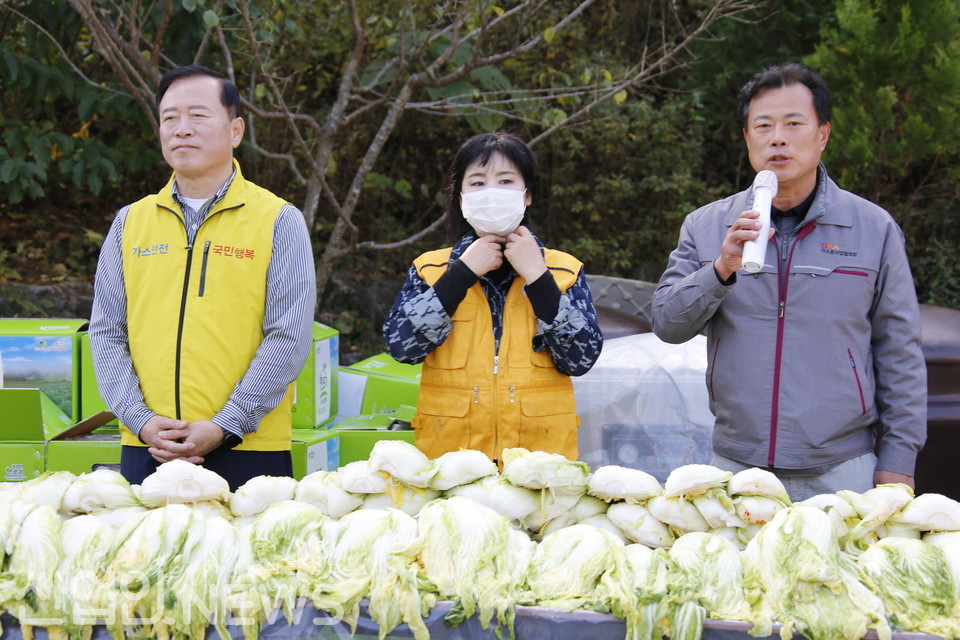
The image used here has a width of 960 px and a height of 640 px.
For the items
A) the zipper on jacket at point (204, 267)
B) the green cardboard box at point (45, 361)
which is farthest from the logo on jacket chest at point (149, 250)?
the green cardboard box at point (45, 361)

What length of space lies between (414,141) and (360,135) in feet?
1.95

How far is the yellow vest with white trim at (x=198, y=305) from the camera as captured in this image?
7.84 feet

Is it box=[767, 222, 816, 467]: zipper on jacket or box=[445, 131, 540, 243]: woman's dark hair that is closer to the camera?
box=[767, 222, 816, 467]: zipper on jacket

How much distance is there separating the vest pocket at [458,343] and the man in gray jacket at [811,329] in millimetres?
504

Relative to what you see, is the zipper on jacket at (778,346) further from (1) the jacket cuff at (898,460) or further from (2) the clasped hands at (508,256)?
(2) the clasped hands at (508,256)

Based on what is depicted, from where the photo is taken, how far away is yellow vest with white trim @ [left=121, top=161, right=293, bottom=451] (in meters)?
2.39

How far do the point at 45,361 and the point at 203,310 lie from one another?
1.31 m

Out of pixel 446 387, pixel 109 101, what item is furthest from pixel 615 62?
pixel 446 387

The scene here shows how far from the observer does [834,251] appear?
2.27 metres

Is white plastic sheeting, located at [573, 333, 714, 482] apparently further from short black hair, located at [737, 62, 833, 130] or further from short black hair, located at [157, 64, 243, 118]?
short black hair, located at [157, 64, 243, 118]

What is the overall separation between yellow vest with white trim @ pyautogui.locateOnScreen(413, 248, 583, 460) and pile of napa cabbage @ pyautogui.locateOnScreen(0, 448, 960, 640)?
0.63 m

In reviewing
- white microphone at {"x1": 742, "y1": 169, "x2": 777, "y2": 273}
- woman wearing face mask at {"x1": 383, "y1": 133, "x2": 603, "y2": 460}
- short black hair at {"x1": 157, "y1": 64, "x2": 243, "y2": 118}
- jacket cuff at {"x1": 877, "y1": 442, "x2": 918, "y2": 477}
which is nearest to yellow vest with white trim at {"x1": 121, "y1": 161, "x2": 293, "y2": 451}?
short black hair at {"x1": 157, "y1": 64, "x2": 243, "y2": 118}

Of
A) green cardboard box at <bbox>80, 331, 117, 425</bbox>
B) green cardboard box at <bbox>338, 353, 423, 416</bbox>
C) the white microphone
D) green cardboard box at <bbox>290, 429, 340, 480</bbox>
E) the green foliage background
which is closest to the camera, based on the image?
the white microphone

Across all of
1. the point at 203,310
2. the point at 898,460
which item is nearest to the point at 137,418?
the point at 203,310
